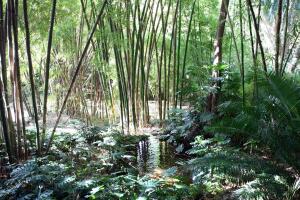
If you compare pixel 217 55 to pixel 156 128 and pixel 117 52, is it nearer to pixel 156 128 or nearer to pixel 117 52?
pixel 117 52

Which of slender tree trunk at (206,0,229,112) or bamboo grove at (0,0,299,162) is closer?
bamboo grove at (0,0,299,162)

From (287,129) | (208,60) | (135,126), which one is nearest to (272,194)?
(287,129)

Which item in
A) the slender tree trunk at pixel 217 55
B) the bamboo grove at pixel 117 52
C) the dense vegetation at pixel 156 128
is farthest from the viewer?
the slender tree trunk at pixel 217 55

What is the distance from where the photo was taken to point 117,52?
17.1 ft

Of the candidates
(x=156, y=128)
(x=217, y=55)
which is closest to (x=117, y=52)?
(x=217, y=55)

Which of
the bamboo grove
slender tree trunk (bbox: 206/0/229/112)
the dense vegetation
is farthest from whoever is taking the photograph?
slender tree trunk (bbox: 206/0/229/112)

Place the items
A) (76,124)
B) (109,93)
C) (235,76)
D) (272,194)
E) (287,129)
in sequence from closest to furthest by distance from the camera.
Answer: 1. (272,194)
2. (287,129)
3. (235,76)
4. (76,124)
5. (109,93)

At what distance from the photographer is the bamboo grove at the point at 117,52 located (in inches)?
136

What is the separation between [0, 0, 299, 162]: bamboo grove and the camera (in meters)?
3.46

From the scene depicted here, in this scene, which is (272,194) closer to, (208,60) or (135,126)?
(135,126)

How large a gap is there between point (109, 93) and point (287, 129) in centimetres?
368

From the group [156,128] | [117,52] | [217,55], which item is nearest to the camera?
[217,55]

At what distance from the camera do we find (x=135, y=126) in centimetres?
562

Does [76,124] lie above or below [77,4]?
below
